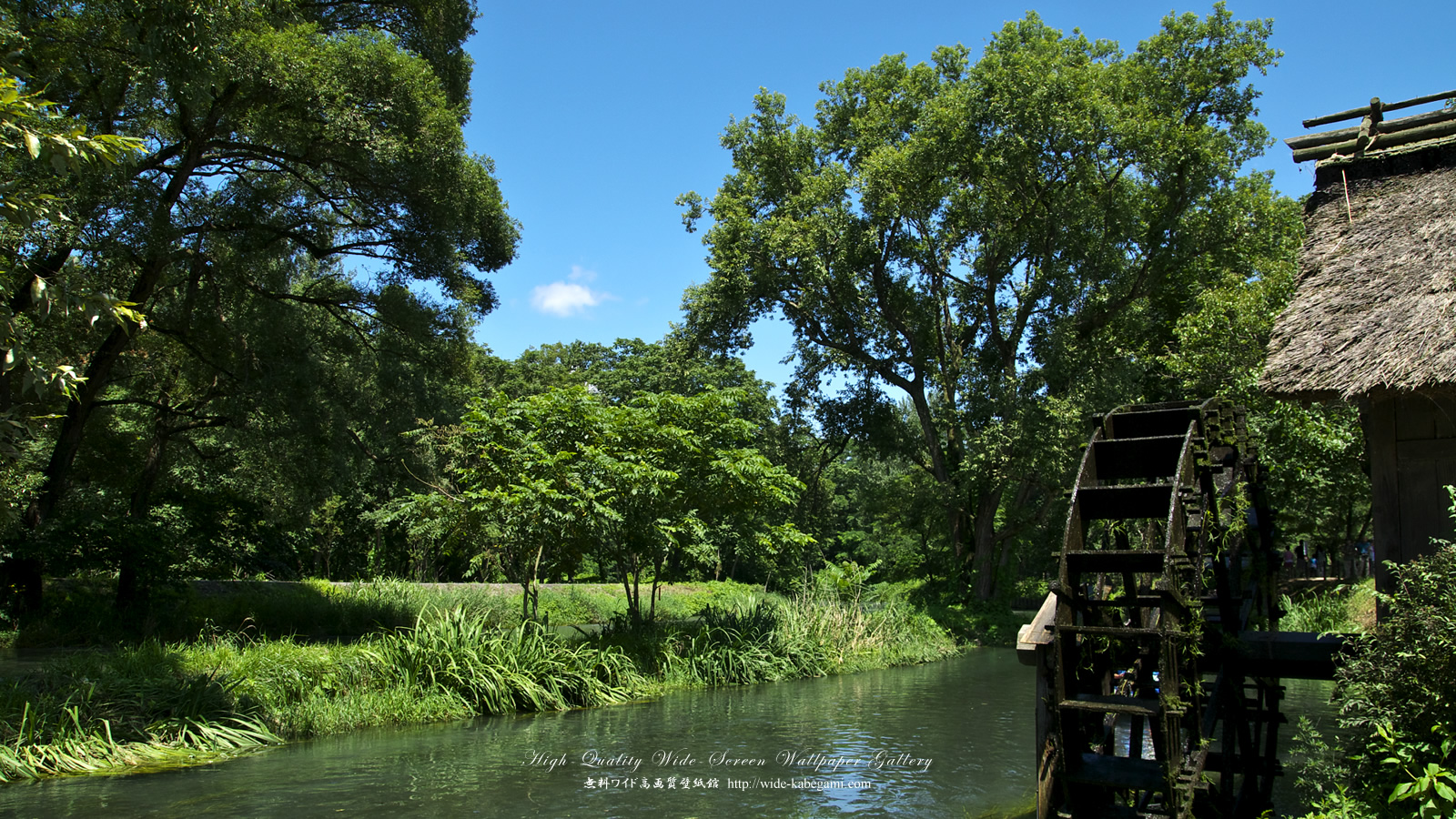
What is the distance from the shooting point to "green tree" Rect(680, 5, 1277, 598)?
24.9m

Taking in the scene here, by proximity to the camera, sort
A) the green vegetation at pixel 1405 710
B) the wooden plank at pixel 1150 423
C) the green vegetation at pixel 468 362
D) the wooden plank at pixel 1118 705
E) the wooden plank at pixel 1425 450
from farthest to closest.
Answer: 1. the green vegetation at pixel 468 362
2. the wooden plank at pixel 1150 423
3. the wooden plank at pixel 1425 450
4. the wooden plank at pixel 1118 705
5. the green vegetation at pixel 1405 710

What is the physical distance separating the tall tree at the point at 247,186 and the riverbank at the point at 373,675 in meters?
5.74

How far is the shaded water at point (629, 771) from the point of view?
367 inches

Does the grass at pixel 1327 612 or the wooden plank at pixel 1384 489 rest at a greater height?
the wooden plank at pixel 1384 489

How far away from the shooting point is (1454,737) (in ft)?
18.5

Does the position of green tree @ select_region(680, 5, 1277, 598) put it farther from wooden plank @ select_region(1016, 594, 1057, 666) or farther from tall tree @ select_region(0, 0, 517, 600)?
wooden plank @ select_region(1016, 594, 1057, 666)

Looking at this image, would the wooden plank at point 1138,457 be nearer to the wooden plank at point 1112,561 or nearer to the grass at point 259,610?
the wooden plank at point 1112,561

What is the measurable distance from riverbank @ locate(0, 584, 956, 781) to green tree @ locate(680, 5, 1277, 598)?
31.5 feet

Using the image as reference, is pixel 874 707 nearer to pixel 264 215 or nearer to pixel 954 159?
pixel 264 215

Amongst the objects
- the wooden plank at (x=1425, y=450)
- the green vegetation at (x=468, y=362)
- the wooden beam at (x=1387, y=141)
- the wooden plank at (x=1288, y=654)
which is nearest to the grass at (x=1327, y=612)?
the green vegetation at (x=468, y=362)

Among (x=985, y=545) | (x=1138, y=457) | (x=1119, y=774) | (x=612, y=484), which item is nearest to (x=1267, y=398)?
(x=1138, y=457)

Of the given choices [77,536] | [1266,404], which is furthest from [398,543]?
[1266,404]

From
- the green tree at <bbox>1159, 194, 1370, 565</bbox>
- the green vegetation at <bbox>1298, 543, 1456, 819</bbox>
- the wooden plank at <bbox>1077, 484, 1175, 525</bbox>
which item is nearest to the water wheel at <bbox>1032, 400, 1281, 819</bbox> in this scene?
the wooden plank at <bbox>1077, 484, 1175, 525</bbox>

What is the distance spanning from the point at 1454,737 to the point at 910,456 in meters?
26.6
